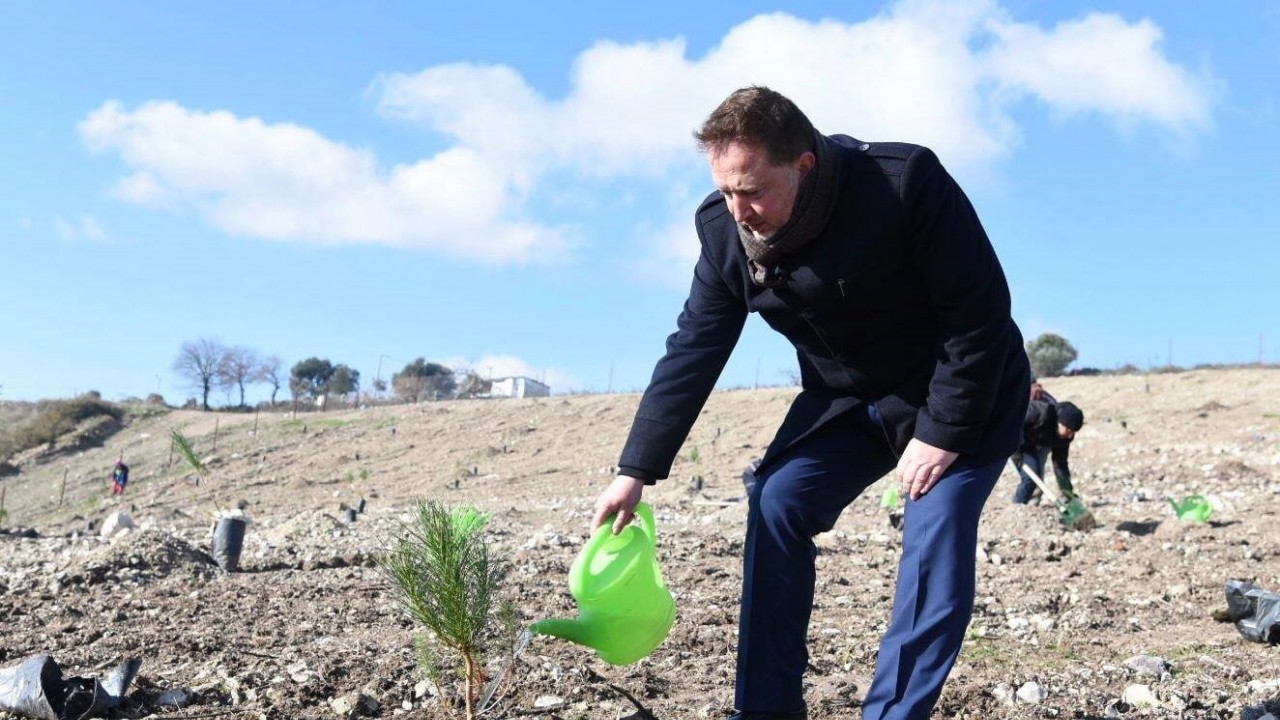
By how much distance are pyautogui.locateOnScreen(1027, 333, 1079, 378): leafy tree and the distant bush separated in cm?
3549

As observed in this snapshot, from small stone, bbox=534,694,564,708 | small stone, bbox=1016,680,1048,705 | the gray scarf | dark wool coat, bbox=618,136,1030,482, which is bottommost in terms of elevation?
small stone, bbox=534,694,564,708

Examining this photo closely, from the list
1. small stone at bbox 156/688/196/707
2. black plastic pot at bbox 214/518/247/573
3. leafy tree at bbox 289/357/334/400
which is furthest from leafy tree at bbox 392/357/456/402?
small stone at bbox 156/688/196/707

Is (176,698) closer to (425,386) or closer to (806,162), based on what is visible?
(806,162)

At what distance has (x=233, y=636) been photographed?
163 inches

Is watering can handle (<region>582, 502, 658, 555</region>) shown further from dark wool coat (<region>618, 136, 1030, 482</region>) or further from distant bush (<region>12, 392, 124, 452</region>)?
distant bush (<region>12, 392, 124, 452</region>)

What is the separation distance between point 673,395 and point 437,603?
831mm

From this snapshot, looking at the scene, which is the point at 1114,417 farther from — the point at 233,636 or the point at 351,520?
the point at 233,636

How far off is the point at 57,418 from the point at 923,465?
46266mm

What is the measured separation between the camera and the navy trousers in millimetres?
2512

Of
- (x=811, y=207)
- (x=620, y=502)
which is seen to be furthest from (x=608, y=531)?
(x=811, y=207)

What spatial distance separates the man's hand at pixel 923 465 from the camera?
8.61ft

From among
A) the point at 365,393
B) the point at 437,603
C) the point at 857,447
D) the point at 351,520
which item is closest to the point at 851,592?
the point at 857,447

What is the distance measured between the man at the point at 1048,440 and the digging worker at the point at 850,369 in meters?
8.26

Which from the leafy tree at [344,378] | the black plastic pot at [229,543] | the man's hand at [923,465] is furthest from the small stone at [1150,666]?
the leafy tree at [344,378]
